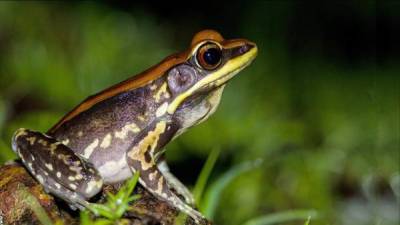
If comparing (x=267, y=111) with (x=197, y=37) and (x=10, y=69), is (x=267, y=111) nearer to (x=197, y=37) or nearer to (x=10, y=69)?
(x=10, y=69)

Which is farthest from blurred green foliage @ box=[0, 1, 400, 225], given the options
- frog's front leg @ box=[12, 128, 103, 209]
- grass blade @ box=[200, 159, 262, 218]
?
frog's front leg @ box=[12, 128, 103, 209]

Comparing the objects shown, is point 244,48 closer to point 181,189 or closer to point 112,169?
point 181,189

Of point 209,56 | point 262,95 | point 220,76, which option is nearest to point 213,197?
point 220,76

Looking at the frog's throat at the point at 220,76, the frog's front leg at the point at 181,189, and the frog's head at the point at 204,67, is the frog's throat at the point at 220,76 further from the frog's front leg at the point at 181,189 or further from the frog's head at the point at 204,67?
the frog's front leg at the point at 181,189

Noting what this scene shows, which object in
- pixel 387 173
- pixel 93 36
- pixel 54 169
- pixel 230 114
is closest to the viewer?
pixel 54 169

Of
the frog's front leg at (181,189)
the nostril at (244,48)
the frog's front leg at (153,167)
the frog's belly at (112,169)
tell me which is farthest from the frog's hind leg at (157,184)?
the nostril at (244,48)

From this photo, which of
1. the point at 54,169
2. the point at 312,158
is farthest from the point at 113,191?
the point at 312,158

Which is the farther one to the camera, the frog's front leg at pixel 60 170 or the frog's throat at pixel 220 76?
the frog's throat at pixel 220 76
